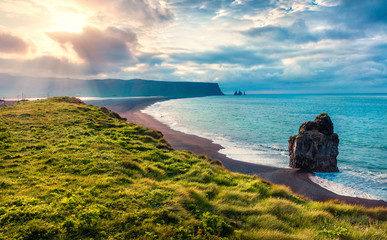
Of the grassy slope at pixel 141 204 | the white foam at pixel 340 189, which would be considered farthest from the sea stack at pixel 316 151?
the grassy slope at pixel 141 204

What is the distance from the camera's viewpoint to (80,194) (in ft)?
26.7

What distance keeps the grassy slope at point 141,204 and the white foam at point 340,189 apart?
24.9ft

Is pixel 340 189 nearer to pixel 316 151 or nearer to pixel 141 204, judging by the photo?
pixel 316 151

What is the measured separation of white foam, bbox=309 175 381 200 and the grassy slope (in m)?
7.60

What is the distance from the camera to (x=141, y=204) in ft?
25.6

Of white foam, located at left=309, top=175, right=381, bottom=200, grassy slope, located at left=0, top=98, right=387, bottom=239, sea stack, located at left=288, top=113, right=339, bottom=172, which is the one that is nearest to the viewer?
grassy slope, located at left=0, top=98, right=387, bottom=239

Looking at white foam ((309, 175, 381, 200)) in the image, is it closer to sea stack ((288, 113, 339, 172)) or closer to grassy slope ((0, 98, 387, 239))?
sea stack ((288, 113, 339, 172))

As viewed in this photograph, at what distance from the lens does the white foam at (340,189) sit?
16391 millimetres

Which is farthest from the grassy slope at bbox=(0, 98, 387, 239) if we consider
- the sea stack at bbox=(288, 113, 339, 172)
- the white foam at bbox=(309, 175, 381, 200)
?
the sea stack at bbox=(288, 113, 339, 172)

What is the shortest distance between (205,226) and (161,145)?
41.5 ft

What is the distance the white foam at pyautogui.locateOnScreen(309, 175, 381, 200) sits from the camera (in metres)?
16.4

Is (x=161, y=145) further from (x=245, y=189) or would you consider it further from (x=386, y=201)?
(x=386, y=201)

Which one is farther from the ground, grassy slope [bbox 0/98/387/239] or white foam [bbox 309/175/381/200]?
grassy slope [bbox 0/98/387/239]

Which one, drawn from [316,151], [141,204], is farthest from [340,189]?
[141,204]
